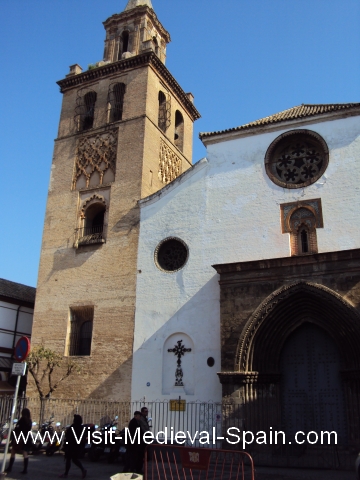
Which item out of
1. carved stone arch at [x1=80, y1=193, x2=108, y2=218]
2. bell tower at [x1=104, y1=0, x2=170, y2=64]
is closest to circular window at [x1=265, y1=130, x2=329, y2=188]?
carved stone arch at [x1=80, y1=193, x2=108, y2=218]

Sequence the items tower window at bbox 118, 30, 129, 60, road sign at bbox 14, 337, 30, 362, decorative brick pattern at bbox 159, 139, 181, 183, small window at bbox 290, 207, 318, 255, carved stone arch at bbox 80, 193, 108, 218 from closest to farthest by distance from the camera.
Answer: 1. road sign at bbox 14, 337, 30, 362
2. small window at bbox 290, 207, 318, 255
3. carved stone arch at bbox 80, 193, 108, 218
4. decorative brick pattern at bbox 159, 139, 181, 183
5. tower window at bbox 118, 30, 129, 60

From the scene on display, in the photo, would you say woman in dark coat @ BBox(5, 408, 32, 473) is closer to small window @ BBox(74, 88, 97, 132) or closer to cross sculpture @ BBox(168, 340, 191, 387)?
cross sculpture @ BBox(168, 340, 191, 387)

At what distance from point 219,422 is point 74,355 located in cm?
641

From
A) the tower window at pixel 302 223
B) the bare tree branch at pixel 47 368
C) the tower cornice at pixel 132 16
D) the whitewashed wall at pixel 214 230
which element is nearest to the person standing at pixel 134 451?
the whitewashed wall at pixel 214 230

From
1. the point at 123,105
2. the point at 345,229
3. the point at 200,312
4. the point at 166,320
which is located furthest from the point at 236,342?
the point at 123,105

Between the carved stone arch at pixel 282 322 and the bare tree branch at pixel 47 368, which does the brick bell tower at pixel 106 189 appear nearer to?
the bare tree branch at pixel 47 368

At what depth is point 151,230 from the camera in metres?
18.0

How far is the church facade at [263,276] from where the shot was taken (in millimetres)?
13594

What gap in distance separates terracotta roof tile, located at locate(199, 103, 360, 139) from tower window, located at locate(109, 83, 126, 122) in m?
5.43

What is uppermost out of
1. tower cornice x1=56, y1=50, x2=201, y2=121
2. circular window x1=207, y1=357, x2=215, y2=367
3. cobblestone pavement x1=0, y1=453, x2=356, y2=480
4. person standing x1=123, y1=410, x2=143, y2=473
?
tower cornice x1=56, y1=50, x2=201, y2=121

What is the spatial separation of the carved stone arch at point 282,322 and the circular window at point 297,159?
388 cm

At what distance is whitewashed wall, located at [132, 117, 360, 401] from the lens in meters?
15.2

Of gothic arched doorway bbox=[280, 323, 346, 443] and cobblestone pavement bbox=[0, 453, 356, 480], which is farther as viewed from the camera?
gothic arched doorway bbox=[280, 323, 346, 443]

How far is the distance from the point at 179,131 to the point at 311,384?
14191 mm
